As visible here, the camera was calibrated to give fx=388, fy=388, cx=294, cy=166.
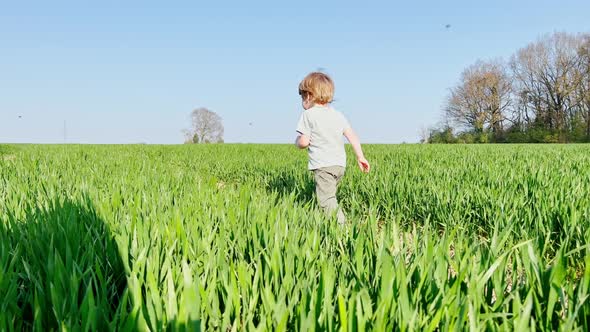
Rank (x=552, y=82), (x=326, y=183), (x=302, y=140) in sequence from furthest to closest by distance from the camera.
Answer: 1. (x=552, y=82)
2. (x=326, y=183)
3. (x=302, y=140)

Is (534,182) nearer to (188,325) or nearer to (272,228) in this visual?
(272,228)

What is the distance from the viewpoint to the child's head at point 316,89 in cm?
369

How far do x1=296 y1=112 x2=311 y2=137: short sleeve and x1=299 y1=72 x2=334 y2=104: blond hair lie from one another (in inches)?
7.2

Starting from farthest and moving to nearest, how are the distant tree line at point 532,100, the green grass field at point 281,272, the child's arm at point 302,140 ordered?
the distant tree line at point 532,100, the child's arm at point 302,140, the green grass field at point 281,272

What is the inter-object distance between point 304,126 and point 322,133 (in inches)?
7.4

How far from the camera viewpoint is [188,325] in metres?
0.96

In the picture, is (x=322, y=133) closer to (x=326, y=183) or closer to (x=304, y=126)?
(x=304, y=126)

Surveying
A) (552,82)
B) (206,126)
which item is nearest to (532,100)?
(552,82)

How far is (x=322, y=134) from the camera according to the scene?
3.68 metres

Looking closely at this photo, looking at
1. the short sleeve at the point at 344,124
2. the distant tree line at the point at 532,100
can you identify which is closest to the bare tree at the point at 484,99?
the distant tree line at the point at 532,100

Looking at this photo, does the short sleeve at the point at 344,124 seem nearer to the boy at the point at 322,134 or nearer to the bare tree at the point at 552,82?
the boy at the point at 322,134

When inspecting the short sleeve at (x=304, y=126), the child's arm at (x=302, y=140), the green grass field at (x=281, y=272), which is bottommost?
the green grass field at (x=281, y=272)

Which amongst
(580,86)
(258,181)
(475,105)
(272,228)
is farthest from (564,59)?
(272,228)

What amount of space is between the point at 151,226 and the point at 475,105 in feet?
142
